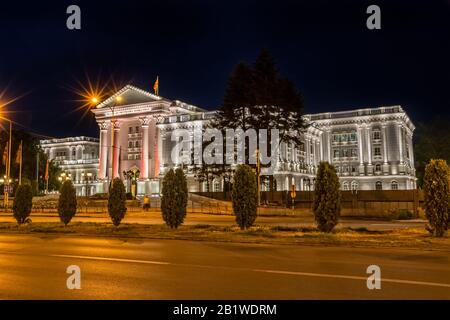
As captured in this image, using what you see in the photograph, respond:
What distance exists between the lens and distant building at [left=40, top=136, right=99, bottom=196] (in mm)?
113312

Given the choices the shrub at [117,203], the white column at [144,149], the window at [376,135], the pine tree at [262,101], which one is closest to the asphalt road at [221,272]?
the shrub at [117,203]

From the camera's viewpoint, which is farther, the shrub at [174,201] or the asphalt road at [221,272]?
the shrub at [174,201]

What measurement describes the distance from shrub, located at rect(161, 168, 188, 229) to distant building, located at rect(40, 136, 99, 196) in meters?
92.9

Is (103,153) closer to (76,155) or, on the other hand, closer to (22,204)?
(76,155)

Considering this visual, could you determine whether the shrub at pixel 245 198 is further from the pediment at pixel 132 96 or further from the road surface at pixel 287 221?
the pediment at pixel 132 96

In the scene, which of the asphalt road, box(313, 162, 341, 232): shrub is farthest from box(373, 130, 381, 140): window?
the asphalt road

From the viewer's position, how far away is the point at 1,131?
299 feet

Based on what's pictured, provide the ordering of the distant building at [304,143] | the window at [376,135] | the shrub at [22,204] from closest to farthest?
1. the shrub at [22,204]
2. the distant building at [304,143]
3. the window at [376,135]

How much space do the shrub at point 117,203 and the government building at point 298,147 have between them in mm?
56814

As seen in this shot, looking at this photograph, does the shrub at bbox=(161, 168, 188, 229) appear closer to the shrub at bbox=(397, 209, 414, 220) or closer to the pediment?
the shrub at bbox=(397, 209, 414, 220)

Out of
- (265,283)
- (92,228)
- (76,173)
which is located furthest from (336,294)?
(76,173)

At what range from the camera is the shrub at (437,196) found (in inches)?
733
